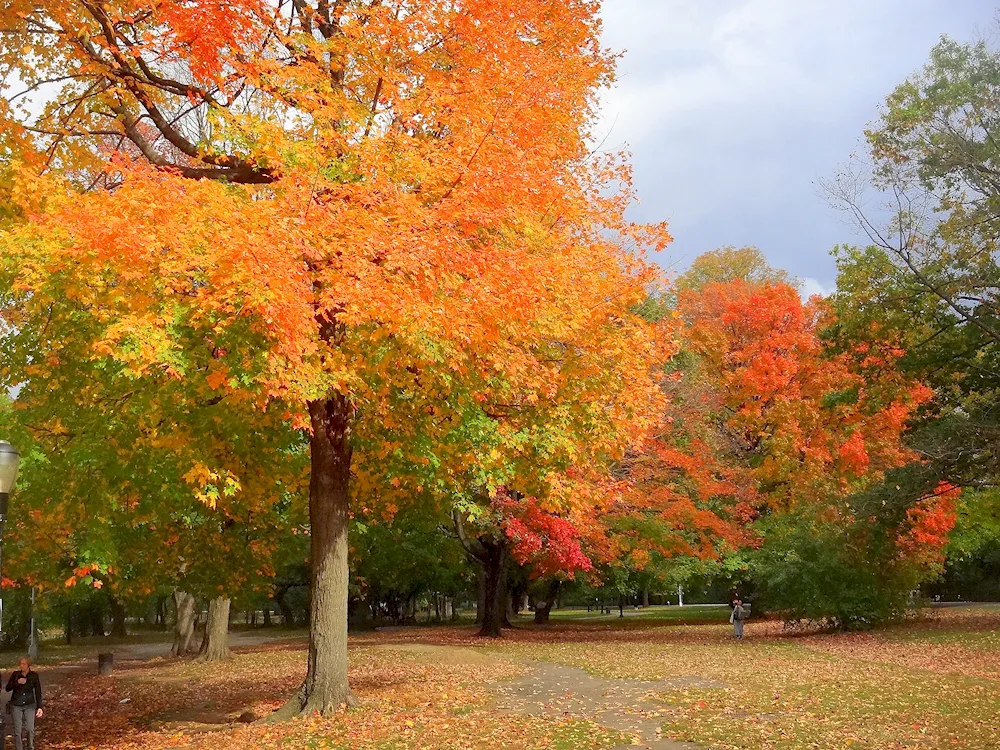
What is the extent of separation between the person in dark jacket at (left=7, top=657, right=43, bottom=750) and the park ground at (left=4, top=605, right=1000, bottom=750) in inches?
43.5

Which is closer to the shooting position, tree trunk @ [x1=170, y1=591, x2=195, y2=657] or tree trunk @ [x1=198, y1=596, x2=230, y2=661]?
tree trunk @ [x1=198, y1=596, x2=230, y2=661]

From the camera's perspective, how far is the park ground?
11.0 meters

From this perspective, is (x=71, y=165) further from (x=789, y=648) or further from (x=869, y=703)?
(x=789, y=648)

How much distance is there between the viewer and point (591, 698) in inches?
573

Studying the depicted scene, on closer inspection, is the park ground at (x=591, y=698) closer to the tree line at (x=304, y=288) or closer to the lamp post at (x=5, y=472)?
the tree line at (x=304, y=288)

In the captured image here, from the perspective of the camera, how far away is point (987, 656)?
64.5 feet

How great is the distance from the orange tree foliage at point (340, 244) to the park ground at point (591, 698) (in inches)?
84.2

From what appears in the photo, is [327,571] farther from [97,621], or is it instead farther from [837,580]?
[97,621]

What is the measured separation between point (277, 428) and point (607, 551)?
20243mm

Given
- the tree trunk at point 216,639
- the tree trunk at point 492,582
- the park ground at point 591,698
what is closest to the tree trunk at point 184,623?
the tree trunk at point 216,639

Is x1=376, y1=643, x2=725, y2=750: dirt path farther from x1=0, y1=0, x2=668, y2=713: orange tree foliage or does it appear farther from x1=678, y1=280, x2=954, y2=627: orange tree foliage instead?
x1=678, y1=280, x2=954, y2=627: orange tree foliage

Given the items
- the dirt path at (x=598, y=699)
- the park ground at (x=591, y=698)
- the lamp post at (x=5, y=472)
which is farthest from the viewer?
the dirt path at (x=598, y=699)

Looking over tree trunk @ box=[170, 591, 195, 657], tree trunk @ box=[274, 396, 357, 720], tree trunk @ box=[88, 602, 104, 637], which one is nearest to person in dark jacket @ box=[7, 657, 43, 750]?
tree trunk @ box=[274, 396, 357, 720]

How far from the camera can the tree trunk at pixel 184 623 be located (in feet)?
103
